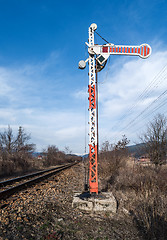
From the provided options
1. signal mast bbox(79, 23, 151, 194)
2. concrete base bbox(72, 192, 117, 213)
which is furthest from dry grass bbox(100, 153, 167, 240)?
signal mast bbox(79, 23, 151, 194)

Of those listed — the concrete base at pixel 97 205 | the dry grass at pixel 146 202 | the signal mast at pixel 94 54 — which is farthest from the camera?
the signal mast at pixel 94 54

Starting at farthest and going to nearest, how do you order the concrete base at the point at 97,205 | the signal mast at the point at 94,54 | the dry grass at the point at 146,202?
the signal mast at the point at 94,54, the concrete base at the point at 97,205, the dry grass at the point at 146,202

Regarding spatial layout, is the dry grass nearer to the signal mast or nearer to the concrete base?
the concrete base

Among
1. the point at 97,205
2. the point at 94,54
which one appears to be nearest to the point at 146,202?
the point at 97,205

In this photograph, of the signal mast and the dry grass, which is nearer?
the dry grass

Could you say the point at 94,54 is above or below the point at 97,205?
above

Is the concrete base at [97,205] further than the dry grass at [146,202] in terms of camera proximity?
Yes

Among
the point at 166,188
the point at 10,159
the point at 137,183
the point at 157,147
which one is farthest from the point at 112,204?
the point at 157,147

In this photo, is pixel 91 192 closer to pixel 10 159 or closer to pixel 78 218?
pixel 78 218

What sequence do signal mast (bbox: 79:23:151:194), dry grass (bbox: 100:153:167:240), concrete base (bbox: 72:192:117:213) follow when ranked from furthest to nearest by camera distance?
signal mast (bbox: 79:23:151:194)
concrete base (bbox: 72:192:117:213)
dry grass (bbox: 100:153:167:240)

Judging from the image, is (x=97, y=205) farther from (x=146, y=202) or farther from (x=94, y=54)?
(x=94, y=54)

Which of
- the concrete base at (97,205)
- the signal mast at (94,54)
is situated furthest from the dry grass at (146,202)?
the signal mast at (94,54)

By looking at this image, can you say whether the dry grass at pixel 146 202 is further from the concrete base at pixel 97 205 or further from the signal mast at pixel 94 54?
the signal mast at pixel 94 54

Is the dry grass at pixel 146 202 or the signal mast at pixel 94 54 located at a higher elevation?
the signal mast at pixel 94 54
